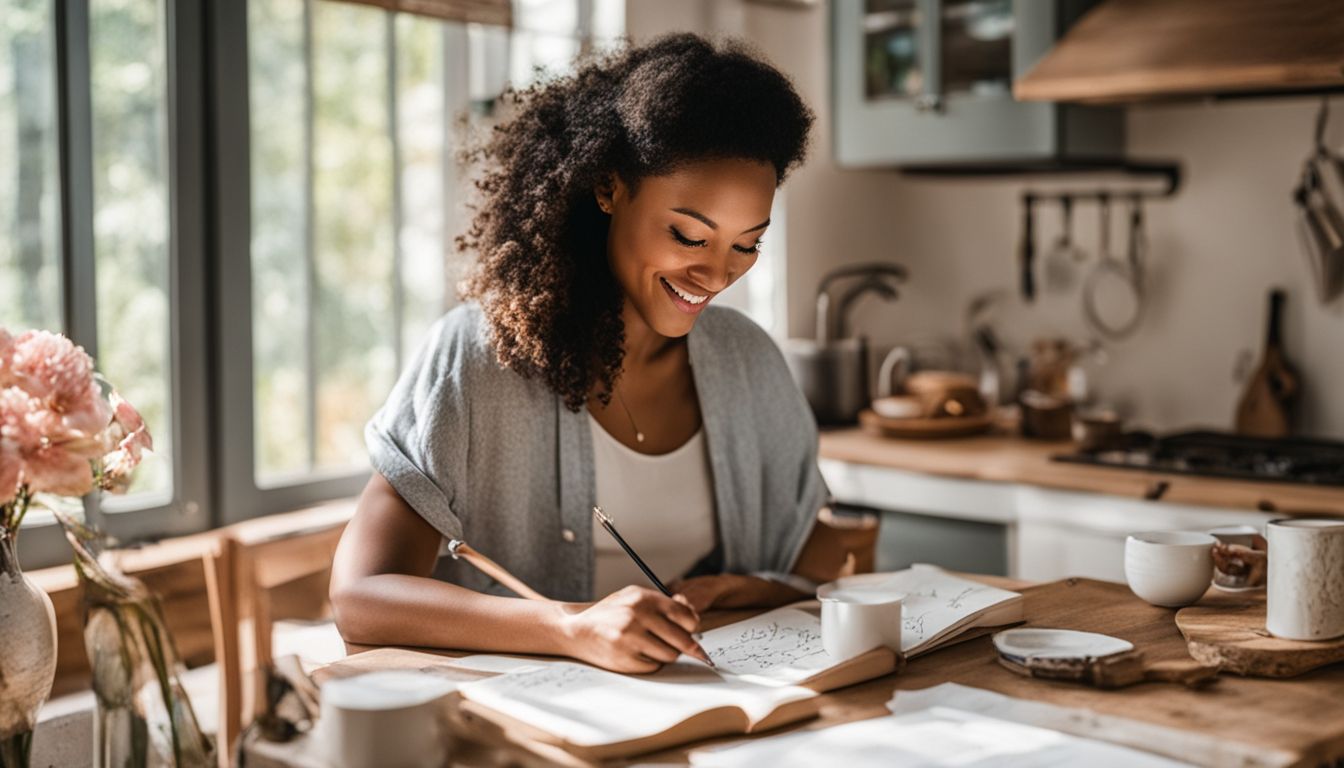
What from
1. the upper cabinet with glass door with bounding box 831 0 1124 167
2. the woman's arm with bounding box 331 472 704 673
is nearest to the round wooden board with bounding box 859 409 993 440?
the upper cabinet with glass door with bounding box 831 0 1124 167

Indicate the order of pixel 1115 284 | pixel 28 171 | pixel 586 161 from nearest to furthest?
pixel 586 161, pixel 28 171, pixel 1115 284

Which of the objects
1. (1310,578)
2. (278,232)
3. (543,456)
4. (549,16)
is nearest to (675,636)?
(543,456)

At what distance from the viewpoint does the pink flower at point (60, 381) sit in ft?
4.00

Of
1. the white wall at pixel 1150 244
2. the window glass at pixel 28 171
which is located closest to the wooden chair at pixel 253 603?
the window glass at pixel 28 171

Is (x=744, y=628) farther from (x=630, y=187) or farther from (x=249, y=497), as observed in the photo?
(x=249, y=497)

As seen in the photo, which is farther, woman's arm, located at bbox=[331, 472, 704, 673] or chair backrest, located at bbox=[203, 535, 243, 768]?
woman's arm, located at bbox=[331, 472, 704, 673]

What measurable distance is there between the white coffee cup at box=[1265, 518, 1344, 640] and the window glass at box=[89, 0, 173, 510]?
185cm

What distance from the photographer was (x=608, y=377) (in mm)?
1889

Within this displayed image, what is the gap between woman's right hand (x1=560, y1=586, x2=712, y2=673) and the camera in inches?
53.9

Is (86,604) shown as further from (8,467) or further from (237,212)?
(237,212)

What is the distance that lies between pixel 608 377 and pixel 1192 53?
1.44 metres

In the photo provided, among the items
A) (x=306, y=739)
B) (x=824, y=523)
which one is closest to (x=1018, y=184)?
(x=824, y=523)

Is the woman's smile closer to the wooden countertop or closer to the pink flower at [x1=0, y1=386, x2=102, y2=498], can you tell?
the pink flower at [x1=0, y1=386, x2=102, y2=498]

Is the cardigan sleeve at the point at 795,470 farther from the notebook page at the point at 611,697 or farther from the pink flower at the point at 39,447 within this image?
the pink flower at the point at 39,447
